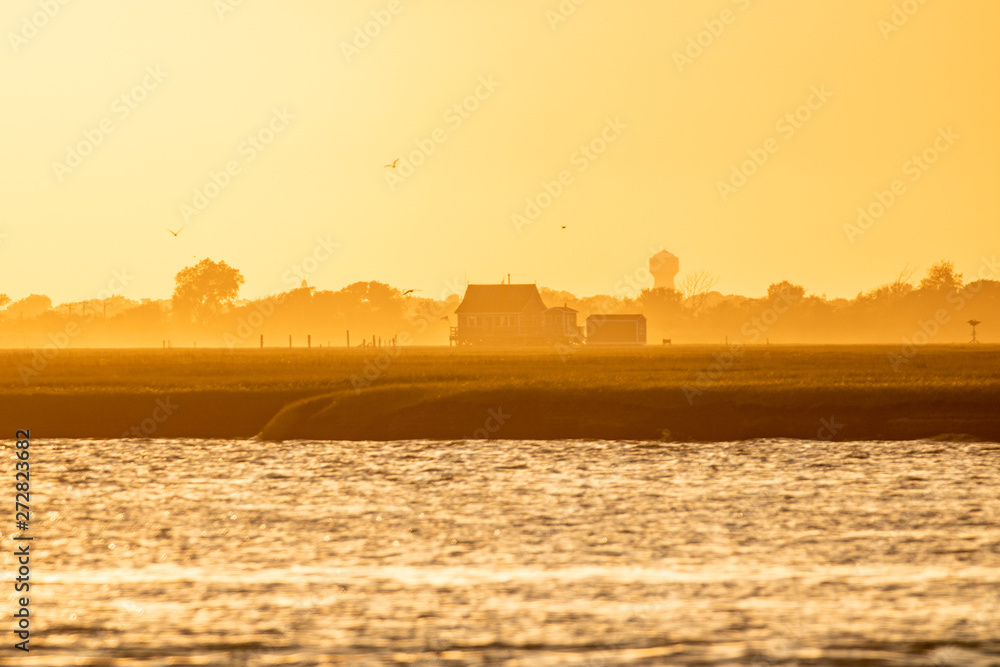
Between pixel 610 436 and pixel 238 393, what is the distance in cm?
1549

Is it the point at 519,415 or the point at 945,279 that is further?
the point at 945,279

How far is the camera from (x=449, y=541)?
19.9 metres

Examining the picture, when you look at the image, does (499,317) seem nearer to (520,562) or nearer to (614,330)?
(614,330)

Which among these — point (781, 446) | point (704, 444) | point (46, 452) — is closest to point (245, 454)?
point (46, 452)

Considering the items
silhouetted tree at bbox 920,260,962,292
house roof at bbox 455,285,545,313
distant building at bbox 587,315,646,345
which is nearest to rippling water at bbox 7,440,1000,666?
distant building at bbox 587,315,646,345

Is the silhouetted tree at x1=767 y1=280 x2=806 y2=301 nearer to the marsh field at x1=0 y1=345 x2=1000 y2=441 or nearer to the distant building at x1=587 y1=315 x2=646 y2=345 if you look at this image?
the distant building at x1=587 y1=315 x2=646 y2=345

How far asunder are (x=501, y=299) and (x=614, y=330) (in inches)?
531

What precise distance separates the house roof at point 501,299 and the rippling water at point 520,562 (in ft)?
303

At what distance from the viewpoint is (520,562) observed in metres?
17.9

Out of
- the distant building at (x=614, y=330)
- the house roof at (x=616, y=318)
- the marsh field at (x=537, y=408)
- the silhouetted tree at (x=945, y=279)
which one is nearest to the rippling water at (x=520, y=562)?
the marsh field at (x=537, y=408)

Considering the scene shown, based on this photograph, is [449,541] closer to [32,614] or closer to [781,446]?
[32,614]

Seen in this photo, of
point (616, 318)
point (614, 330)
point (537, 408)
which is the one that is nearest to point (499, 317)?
point (614, 330)

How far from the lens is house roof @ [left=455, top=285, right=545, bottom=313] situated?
408 ft

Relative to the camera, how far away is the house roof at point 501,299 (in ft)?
408
